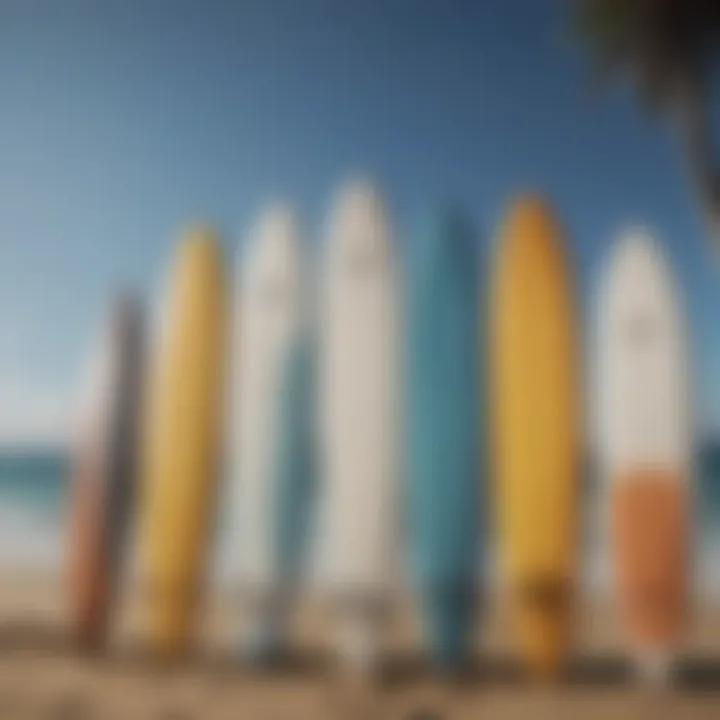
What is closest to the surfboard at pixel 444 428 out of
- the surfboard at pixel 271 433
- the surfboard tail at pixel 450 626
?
the surfboard tail at pixel 450 626

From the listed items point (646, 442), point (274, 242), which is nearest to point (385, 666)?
point (646, 442)

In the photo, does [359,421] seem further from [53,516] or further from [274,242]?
[53,516]

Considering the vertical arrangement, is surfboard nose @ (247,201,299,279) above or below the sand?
above

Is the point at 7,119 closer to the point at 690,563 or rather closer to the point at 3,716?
the point at 3,716

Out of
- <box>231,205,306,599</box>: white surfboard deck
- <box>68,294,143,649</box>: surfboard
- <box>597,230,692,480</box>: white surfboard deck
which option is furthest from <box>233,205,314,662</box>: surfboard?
<box>597,230,692,480</box>: white surfboard deck

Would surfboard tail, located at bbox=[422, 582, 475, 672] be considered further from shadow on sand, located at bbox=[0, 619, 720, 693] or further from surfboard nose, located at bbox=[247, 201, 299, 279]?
surfboard nose, located at bbox=[247, 201, 299, 279]

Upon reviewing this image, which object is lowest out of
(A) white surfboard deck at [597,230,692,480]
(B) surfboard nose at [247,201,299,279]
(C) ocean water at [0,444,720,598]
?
(C) ocean water at [0,444,720,598]

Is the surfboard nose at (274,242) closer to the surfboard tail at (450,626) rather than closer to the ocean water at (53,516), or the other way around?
the ocean water at (53,516)
